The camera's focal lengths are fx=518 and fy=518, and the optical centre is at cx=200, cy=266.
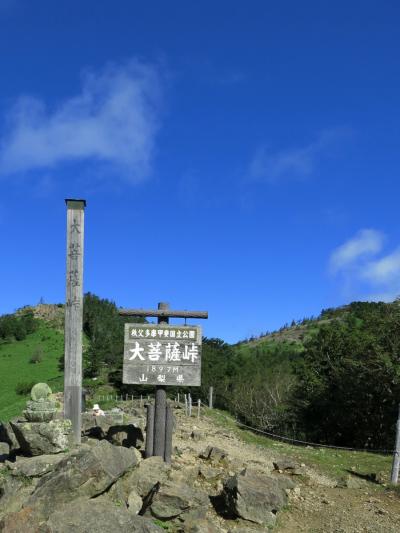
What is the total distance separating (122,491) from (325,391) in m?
25.5

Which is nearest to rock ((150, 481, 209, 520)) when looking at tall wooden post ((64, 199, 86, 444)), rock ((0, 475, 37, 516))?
rock ((0, 475, 37, 516))

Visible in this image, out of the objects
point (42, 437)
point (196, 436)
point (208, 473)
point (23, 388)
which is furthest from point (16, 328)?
point (42, 437)

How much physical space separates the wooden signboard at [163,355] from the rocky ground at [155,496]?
181cm

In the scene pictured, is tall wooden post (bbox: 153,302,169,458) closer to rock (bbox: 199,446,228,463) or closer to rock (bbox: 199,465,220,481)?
rock (bbox: 199,465,220,481)

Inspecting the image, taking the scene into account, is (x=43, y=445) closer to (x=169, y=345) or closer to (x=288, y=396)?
(x=169, y=345)

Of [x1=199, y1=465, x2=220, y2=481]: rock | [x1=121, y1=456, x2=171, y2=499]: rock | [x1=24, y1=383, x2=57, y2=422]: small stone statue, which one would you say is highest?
[x1=24, y1=383, x2=57, y2=422]: small stone statue

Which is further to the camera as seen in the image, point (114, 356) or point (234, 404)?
point (114, 356)

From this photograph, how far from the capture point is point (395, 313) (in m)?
27.8

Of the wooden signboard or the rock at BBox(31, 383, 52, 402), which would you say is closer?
the rock at BBox(31, 383, 52, 402)

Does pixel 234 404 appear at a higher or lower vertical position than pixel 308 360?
lower

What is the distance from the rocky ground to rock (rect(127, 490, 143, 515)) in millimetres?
16

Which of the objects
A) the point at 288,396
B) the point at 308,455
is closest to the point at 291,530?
the point at 308,455

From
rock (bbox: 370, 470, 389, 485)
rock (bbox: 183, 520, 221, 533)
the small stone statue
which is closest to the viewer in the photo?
rock (bbox: 183, 520, 221, 533)

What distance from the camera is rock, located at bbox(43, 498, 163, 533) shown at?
20.4ft
